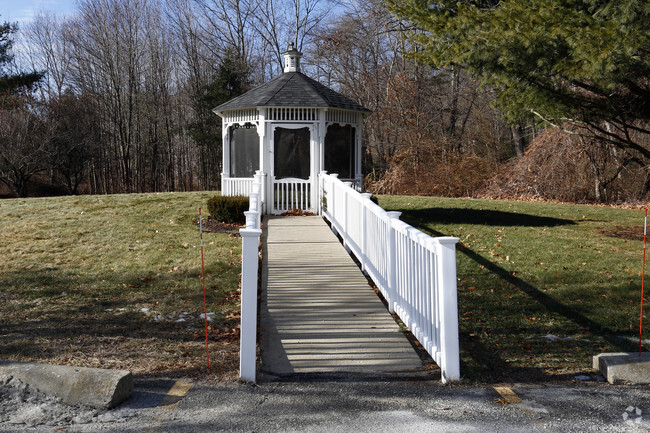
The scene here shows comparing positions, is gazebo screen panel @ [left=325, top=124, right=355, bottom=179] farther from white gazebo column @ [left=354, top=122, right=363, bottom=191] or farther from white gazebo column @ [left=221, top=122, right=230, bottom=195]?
white gazebo column @ [left=221, top=122, right=230, bottom=195]

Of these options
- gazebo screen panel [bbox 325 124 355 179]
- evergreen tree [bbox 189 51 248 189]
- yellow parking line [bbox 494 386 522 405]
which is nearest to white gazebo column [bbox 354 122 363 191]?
gazebo screen panel [bbox 325 124 355 179]

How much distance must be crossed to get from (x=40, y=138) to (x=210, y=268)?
23372mm

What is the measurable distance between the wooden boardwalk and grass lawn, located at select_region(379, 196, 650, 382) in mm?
764

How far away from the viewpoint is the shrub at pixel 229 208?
1415cm

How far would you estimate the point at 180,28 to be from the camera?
38.4 meters

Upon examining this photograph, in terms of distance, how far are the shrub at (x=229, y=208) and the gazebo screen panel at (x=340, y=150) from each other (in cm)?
266

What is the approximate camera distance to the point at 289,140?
15406 mm

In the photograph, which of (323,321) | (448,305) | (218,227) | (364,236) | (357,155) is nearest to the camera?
(448,305)

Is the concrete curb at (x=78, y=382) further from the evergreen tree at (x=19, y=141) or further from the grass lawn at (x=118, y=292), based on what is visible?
the evergreen tree at (x=19, y=141)

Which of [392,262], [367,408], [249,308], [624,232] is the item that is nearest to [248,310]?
[249,308]

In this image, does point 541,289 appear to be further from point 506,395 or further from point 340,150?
point 340,150

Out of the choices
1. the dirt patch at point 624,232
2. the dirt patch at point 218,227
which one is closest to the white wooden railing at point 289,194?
the dirt patch at point 218,227

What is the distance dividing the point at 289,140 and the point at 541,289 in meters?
8.49

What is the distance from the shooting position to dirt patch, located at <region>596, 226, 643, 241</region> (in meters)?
12.6
